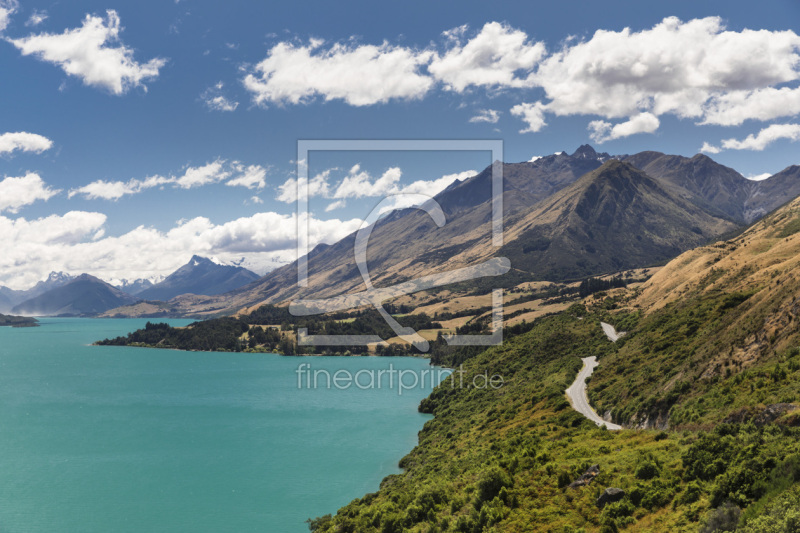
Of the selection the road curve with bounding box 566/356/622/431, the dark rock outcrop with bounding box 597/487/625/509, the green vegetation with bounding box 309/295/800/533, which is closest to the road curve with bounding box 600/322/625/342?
the road curve with bounding box 566/356/622/431

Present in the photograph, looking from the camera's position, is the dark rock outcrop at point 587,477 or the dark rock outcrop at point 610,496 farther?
the dark rock outcrop at point 587,477

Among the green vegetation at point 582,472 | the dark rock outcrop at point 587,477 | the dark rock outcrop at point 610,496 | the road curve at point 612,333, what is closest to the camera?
the green vegetation at point 582,472

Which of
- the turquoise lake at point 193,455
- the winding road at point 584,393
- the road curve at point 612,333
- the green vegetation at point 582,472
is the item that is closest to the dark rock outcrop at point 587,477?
the green vegetation at point 582,472

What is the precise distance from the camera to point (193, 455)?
98.3 metres

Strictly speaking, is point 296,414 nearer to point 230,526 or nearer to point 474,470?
point 230,526

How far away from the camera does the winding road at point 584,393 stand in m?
61.6

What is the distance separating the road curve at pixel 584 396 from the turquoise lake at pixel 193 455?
111 feet

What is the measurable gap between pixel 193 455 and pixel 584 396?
7530 cm

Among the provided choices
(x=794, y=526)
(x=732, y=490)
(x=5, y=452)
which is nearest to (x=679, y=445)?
(x=732, y=490)

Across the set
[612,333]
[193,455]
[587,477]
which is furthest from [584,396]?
[193,455]

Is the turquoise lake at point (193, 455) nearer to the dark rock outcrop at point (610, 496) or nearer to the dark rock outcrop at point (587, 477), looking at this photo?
the dark rock outcrop at point (587, 477)

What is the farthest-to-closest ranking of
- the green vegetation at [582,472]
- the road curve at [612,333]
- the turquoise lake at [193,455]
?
the road curve at [612,333], the turquoise lake at [193,455], the green vegetation at [582,472]

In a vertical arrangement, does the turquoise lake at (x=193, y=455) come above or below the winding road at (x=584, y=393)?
below

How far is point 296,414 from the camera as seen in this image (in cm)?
13225
